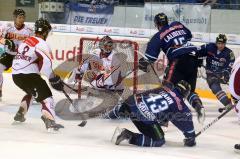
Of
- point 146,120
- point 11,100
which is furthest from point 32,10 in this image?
point 146,120

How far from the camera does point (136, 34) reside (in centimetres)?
780

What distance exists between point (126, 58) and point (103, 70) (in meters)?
0.63

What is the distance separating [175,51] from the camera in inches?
190

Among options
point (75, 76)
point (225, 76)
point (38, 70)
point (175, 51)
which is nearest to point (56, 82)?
point (38, 70)

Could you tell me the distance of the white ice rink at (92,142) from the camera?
12.1ft

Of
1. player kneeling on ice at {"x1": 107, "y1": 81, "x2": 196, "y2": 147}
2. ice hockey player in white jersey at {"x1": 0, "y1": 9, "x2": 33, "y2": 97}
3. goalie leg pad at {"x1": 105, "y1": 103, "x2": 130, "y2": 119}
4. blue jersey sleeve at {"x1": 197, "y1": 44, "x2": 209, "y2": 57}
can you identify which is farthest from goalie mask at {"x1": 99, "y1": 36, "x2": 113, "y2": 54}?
player kneeling on ice at {"x1": 107, "y1": 81, "x2": 196, "y2": 147}

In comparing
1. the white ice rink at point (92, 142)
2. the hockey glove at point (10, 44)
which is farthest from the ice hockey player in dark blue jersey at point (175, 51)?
the hockey glove at point (10, 44)

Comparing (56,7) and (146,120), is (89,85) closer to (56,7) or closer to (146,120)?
(146,120)

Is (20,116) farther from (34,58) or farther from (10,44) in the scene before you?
(10,44)

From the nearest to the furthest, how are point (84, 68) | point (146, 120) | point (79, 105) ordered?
point (146, 120)
point (79, 105)
point (84, 68)

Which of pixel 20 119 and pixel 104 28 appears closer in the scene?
pixel 20 119

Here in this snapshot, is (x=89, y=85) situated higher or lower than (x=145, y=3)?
lower

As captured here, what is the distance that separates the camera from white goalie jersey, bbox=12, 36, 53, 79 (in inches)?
172

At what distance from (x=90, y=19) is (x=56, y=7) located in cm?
56
